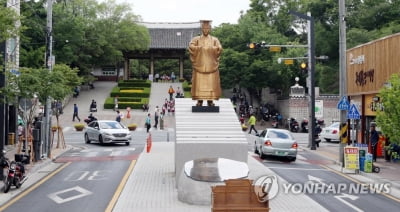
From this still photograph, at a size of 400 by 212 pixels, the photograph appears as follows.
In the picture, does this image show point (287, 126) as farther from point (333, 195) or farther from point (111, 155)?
point (333, 195)

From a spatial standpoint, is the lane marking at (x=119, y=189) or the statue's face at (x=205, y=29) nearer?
the lane marking at (x=119, y=189)

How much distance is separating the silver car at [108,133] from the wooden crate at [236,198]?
22.2 m

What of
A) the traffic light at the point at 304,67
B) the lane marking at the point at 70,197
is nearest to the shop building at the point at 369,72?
the traffic light at the point at 304,67

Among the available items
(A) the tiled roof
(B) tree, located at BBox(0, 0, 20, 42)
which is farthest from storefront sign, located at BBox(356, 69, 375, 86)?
(A) the tiled roof

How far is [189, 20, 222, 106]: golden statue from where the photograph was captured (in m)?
20.1

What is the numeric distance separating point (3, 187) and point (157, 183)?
15.0 feet

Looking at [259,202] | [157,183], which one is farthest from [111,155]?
[259,202]

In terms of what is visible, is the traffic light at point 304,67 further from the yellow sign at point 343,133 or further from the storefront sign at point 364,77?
the yellow sign at point 343,133

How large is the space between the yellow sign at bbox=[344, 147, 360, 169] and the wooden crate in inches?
469

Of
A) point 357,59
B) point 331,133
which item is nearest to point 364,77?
point 357,59

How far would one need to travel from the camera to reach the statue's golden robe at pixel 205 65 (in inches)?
792

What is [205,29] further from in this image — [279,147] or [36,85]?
[279,147]

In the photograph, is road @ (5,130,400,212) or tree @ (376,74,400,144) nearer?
road @ (5,130,400,212)

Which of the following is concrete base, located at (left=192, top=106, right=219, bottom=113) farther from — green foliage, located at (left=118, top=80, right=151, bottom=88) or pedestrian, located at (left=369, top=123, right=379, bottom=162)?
green foliage, located at (left=118, top=80, right=151, bottom=88)
